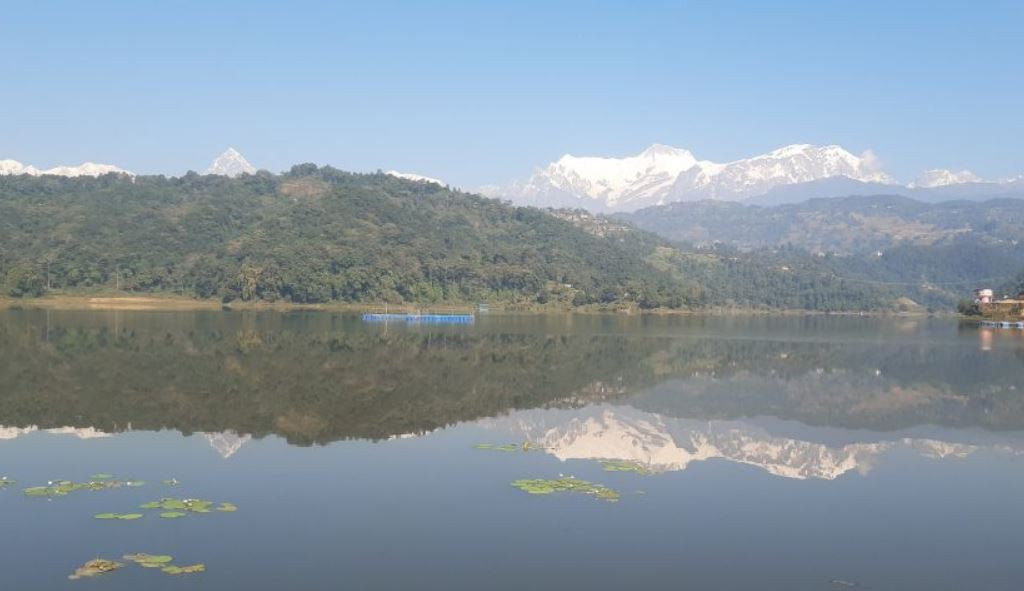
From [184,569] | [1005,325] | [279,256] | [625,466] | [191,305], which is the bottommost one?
[625,466]

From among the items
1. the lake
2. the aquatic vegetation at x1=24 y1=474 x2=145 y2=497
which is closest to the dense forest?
the lake

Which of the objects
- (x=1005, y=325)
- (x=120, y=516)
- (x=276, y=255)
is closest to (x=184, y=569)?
(x=120, y=516)

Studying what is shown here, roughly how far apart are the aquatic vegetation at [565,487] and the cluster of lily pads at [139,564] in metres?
9.07

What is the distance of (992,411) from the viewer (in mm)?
42031

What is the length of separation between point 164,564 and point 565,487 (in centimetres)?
1032

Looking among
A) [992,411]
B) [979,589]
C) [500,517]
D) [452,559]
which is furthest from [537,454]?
[992,411]

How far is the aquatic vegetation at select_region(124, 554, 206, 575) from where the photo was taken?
16.0 m

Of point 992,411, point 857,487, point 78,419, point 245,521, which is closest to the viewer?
point 245,521

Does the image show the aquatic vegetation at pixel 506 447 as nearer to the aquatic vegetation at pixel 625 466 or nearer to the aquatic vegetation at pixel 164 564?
the aquatic vegetation at pixel 625 466

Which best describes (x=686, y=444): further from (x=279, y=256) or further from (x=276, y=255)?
(x=276, y=255)

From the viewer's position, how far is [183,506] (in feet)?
66.0

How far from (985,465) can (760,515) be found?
1175cm

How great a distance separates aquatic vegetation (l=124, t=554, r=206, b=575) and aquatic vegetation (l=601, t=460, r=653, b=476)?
508 inches

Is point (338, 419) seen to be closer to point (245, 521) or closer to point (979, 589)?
point (245, 521)
